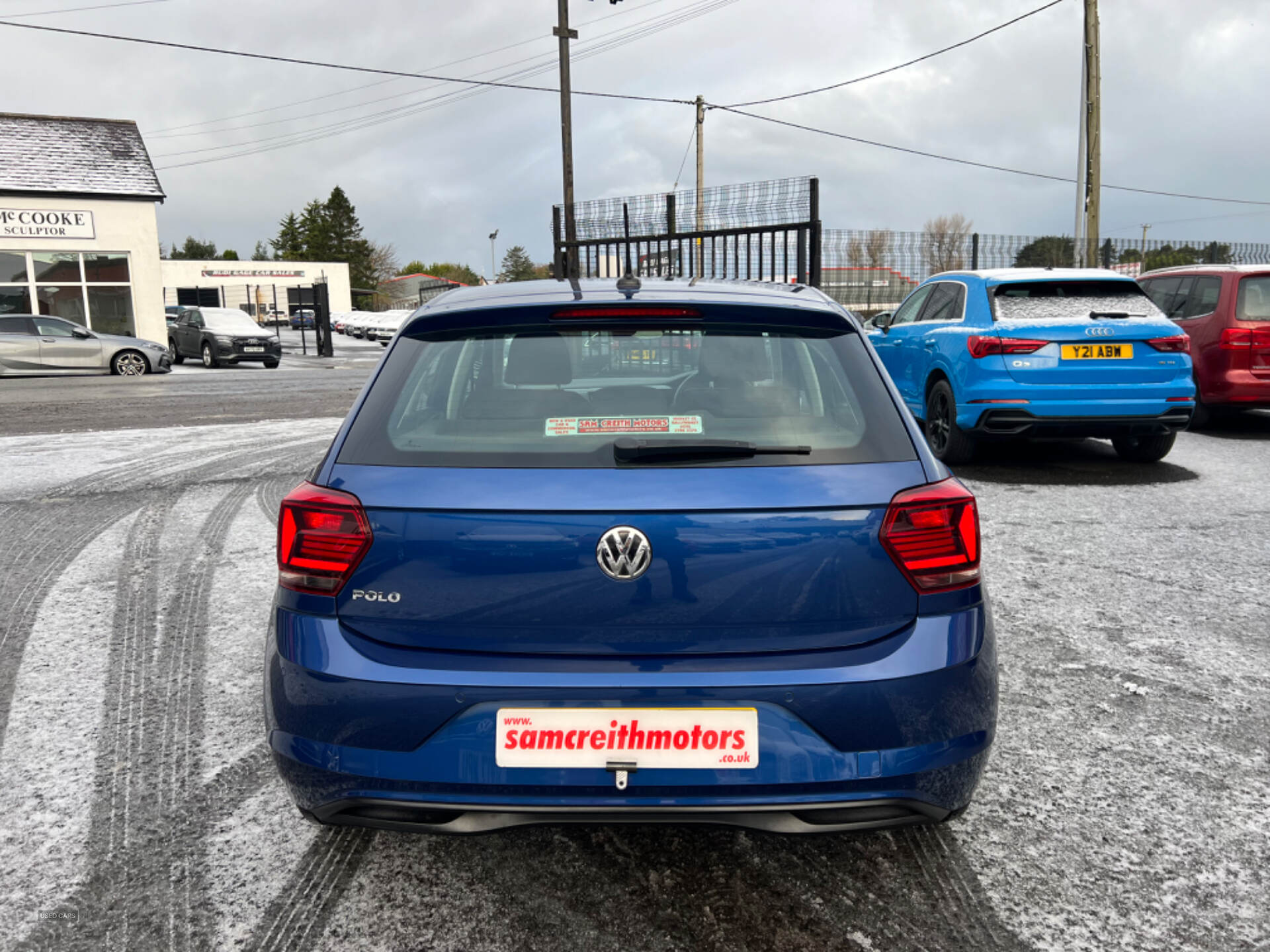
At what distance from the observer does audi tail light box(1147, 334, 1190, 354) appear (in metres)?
7.75

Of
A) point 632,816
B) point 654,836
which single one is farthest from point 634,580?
point 654,836

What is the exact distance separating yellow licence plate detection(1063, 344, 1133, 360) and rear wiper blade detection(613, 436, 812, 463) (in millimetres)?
6281

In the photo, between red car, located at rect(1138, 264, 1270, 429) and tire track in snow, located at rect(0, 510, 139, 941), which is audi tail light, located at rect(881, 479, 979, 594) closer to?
tire track in snow, located at rect(0, 510, 139, 941)

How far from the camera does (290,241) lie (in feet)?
374

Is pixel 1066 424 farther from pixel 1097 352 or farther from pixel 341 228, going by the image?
pixel 341 228

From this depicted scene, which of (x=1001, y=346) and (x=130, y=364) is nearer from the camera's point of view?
(x=1001, y=346)

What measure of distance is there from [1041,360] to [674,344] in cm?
610

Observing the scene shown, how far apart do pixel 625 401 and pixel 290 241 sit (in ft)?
398

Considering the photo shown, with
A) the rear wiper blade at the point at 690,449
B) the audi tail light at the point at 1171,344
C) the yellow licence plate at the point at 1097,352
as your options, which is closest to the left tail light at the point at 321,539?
the rear wiper blade at the point at 690,449

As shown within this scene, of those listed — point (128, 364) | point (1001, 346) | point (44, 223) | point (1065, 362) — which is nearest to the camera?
point (1065, 362)

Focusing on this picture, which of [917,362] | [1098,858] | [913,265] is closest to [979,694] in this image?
[1098,858]

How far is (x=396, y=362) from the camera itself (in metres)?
2.46

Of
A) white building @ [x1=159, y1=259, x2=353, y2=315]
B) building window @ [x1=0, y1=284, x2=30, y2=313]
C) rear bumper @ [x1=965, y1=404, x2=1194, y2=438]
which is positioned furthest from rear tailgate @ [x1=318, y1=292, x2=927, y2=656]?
white building @ [x1=159, y1=259, x2=353, y2=315]

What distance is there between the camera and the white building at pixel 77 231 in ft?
88.6
